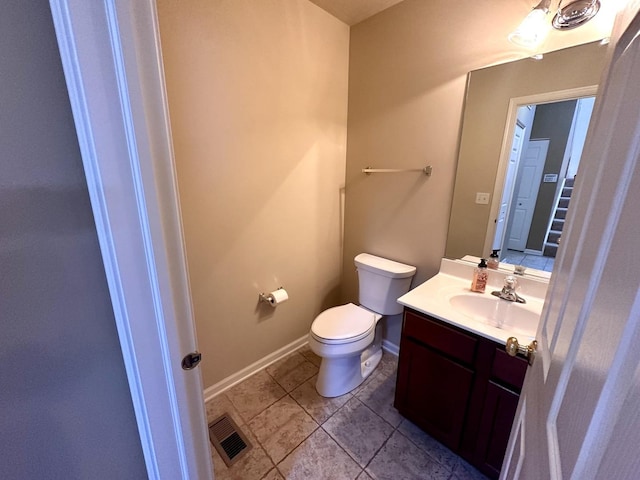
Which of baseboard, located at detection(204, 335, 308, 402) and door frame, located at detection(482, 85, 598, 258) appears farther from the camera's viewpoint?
baseboard, located at detection(204, 335, 308, 402)

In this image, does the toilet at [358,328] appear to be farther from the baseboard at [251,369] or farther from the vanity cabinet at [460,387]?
the baseboard at [251,369]

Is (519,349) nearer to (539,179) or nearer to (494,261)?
(494,261)

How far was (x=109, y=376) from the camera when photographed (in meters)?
0.61

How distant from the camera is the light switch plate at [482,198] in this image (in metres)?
1.48

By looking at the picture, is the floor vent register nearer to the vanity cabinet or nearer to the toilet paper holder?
the toilet paper holder

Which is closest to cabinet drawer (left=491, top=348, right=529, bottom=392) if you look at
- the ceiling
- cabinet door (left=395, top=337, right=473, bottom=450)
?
cabinet door (left=395, top=337, right=473, bottom=450)

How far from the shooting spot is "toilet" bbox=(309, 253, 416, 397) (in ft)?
5.15

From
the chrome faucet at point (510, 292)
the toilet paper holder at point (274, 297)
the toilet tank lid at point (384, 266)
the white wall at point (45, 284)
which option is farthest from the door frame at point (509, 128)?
the white wall at point (45, 284)

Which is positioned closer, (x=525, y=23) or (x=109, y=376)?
(x=109, y=376)

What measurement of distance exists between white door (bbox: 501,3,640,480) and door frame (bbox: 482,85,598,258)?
864 mm

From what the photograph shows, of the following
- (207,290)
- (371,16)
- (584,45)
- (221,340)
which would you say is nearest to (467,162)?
(584,45)

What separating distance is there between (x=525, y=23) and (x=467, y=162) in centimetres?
62

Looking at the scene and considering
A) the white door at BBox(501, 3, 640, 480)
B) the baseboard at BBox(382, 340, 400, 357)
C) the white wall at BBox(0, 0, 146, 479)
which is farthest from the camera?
the baseboard at BBox(382, 340, 400, 357)

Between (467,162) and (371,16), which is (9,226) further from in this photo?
(371,16)
